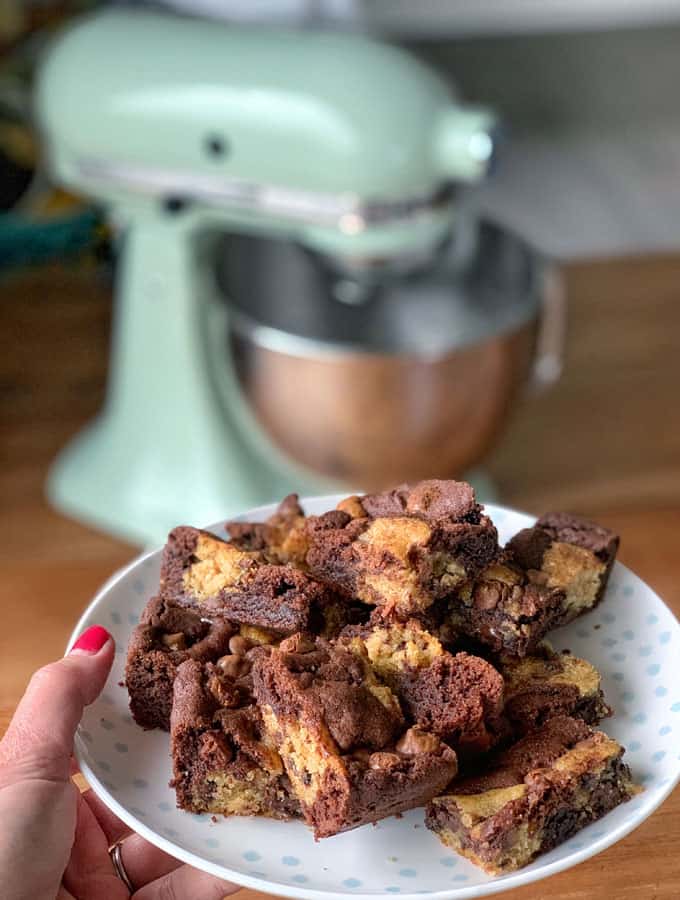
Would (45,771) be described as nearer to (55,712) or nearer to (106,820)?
(55,712)

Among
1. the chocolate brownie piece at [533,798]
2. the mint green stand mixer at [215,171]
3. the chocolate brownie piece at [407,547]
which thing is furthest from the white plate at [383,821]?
the mint green stand mixer at [215,171]

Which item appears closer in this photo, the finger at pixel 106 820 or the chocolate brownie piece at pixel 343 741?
the chocolate brownie piece at pixel 343 741

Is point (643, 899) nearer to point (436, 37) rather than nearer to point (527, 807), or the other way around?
point (527, 807)

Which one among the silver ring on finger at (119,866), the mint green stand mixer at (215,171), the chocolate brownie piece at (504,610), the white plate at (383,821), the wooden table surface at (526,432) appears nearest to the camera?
the white plate at (383,821)

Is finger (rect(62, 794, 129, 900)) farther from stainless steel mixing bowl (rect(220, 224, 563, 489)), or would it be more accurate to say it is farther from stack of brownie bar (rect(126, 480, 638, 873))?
stainless steel mixing bowl (rect(220, 224, 563, 489))

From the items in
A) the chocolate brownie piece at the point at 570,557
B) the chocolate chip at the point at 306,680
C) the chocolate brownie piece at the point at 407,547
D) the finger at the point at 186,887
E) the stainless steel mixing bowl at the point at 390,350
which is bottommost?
the finger at the point at 186,887

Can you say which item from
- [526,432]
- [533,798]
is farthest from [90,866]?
[526,432]

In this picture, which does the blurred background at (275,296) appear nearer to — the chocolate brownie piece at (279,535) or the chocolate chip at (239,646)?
the chocolate brownie piece at (279,535)
